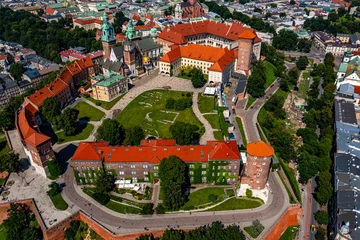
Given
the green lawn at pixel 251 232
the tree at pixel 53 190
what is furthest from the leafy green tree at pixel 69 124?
the green lawn at pixel 251 232

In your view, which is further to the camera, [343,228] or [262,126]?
[262,126]

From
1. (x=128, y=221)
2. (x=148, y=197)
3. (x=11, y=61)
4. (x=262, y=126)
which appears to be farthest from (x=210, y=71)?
(x=11, y=61)

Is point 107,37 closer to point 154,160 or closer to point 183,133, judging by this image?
point 183,133

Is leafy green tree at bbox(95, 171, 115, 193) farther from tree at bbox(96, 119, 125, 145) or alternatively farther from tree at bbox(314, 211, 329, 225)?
tree at bbox(314, 211, 329, 225)

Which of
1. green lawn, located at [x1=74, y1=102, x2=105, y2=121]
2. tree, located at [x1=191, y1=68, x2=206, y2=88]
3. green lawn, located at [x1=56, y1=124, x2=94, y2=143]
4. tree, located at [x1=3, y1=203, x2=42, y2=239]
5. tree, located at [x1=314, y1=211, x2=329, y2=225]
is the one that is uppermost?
tree, located at [x1=191, y1=68, x2=206, y2=88]

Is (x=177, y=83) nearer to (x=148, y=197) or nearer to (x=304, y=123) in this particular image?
(x=304, y=123)

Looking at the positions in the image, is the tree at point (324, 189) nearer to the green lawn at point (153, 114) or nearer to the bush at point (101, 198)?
the green lawn at point (153, 114)

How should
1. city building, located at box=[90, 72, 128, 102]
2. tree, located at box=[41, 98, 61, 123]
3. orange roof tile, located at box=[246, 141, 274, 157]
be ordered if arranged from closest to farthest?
1. orange roof tile, located at box=[246, 141, 274, 157]
2. tree, located at box=[41, 98, 61, 123]
3. city building, located at box=[90, 72, 128, 102]

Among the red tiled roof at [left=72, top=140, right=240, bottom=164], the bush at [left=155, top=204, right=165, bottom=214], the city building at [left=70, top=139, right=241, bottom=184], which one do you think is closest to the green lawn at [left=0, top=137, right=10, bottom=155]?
the city building at [left=70, top=139, right=241, bottom=184]
